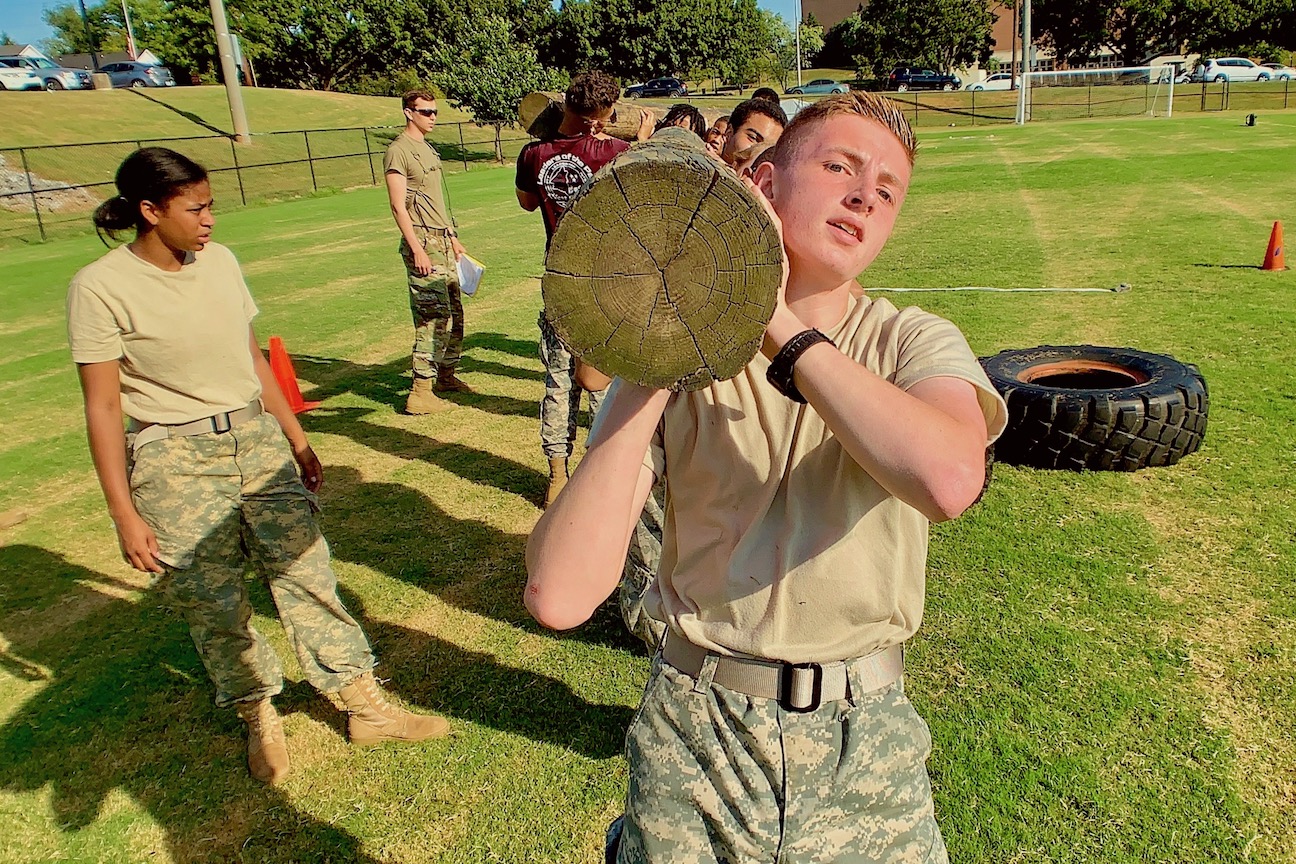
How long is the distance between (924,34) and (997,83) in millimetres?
10517

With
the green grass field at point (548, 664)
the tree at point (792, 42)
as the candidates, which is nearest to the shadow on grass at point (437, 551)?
the green grass field at point (548, 664)

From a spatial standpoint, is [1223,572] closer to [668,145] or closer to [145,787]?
[668,145]

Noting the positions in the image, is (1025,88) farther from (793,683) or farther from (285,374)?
(793,683)

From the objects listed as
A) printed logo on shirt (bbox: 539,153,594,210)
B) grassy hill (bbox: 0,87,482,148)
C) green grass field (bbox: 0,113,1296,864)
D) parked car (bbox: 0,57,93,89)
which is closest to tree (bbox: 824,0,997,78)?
grassy hill (bbox: 0,87,482,148)

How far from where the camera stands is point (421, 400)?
7.87 metres

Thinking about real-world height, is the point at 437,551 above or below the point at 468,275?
below

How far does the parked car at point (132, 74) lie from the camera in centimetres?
5431

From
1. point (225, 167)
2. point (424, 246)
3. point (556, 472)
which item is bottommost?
point (556, 472)

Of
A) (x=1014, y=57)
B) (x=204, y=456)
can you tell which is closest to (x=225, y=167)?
(x=204, y=456)

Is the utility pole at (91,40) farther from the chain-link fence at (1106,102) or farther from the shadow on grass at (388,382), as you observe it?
the shadow on grass at (388,382)

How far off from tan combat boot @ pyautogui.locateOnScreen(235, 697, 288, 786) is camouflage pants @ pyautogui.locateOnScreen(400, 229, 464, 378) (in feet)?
14.7

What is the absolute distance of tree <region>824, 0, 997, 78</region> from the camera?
7319 centimetres

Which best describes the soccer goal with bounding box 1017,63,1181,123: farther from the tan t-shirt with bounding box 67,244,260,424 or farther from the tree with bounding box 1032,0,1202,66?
the tan t-shirt with bounding box 67,244,260,424

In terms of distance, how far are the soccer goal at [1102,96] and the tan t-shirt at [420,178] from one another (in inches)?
1655
